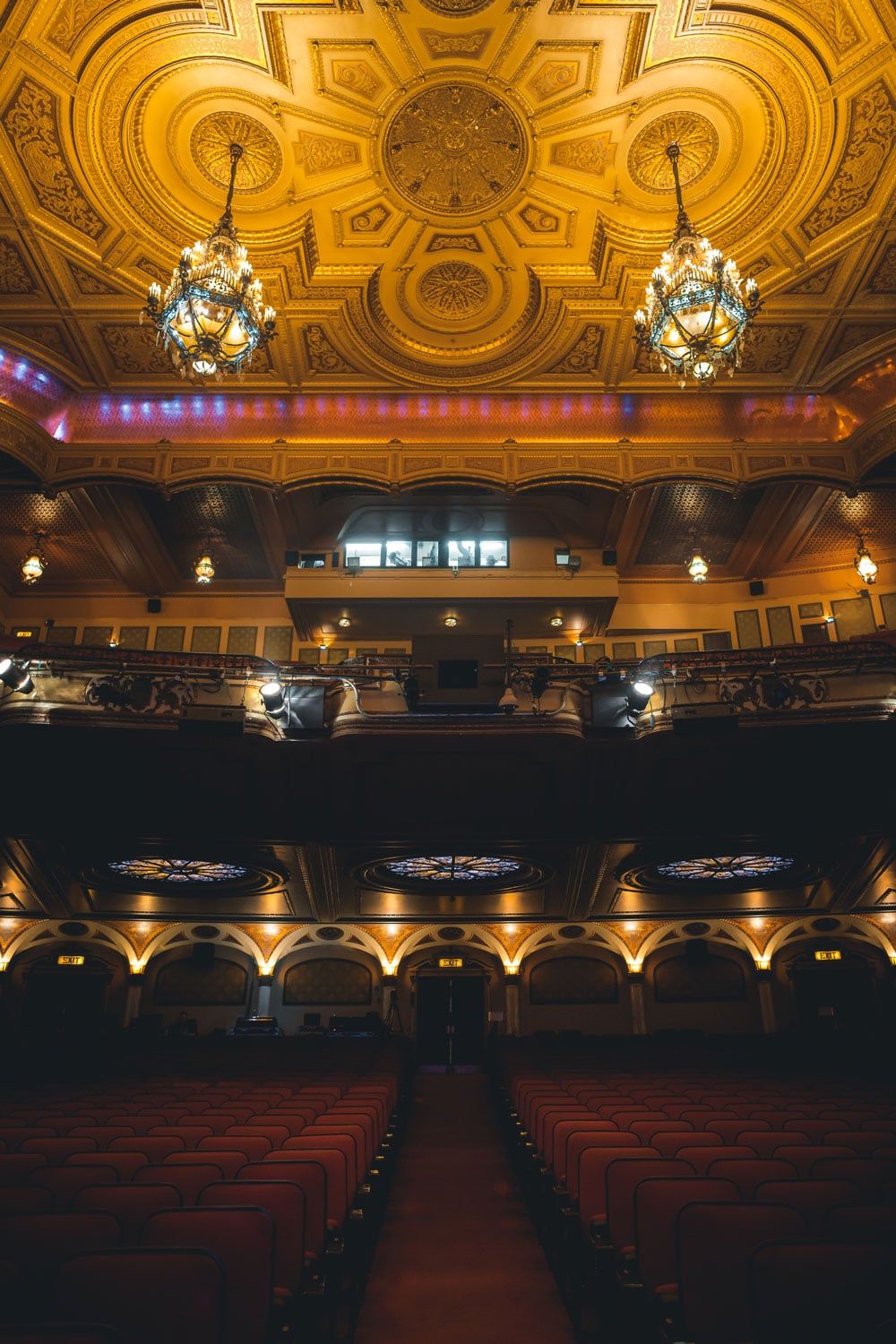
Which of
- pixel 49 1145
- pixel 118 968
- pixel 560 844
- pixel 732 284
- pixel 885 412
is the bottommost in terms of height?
pixel 49 1145

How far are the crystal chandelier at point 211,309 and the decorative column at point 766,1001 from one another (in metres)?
14.4

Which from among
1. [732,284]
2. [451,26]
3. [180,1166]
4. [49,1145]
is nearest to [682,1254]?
[180,1166]

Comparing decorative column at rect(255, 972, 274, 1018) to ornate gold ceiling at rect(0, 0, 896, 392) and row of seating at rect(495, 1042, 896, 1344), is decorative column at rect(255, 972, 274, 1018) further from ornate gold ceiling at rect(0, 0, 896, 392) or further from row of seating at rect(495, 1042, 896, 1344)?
ornate gold ceiling at rect(0, 0, 896, 392)

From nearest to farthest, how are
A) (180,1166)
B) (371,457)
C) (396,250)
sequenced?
(180,1166)
(396,250)
(371,457)

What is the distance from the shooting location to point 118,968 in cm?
1528

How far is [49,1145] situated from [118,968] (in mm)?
12235

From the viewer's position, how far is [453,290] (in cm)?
1201

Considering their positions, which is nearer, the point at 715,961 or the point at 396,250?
the point at 396,250

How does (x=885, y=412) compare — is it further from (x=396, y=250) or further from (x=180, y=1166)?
(x=180, y=1166)

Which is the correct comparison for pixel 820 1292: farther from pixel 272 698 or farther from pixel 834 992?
pixel 834 992

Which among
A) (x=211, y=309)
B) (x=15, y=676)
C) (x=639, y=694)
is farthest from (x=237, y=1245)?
(x=211, y=309)

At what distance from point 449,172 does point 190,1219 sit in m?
11.8

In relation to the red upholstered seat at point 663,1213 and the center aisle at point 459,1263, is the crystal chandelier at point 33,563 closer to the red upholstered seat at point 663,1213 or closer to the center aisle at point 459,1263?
the center aisle at point 459,1263

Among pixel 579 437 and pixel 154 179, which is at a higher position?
pixel 154 179
